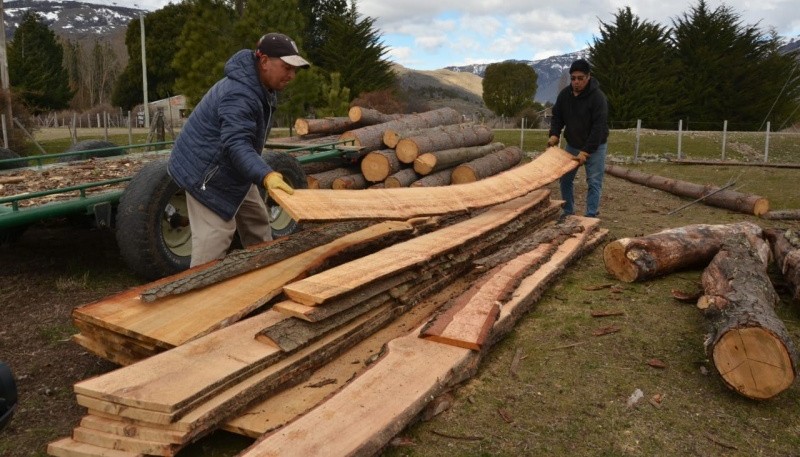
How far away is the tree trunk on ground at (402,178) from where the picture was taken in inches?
330

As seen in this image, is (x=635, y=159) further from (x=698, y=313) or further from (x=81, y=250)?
(x=81, y=250)

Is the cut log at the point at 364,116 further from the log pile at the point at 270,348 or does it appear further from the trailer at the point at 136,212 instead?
the log pile at the point at 270,348

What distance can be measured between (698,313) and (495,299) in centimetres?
167

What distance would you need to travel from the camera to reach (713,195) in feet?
29.3

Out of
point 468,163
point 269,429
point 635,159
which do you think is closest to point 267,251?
point 269,429

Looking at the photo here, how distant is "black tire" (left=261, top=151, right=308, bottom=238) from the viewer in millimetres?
5621

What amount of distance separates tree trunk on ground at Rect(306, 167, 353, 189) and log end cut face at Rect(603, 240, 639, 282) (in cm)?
439

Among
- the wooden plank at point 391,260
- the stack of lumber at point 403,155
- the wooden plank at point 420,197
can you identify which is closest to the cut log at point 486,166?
the stack of lumber at point 403,155

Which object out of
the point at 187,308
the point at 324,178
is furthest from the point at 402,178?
the point at 187,308

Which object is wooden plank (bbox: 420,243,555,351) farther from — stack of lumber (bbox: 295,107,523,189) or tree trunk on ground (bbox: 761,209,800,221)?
tree trunk on ground (bbox: 761,209,800,221)

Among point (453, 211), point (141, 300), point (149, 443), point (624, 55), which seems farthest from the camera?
point (624, 55)

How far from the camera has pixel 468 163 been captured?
358 inches

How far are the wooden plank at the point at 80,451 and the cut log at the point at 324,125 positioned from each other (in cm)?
754

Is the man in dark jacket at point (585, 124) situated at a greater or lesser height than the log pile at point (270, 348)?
greater
